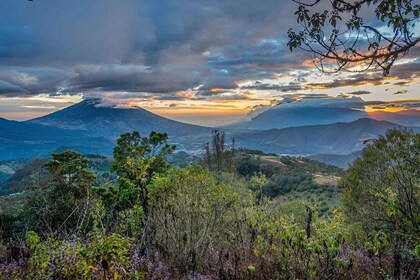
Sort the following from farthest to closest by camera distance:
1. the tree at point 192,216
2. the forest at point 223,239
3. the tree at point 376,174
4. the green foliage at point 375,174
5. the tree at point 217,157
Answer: the tree at point 217,157 < the green foliage at point 375,174 < the tree at point 376,174 < the tree at point 192,216 < the forest at point 223,239

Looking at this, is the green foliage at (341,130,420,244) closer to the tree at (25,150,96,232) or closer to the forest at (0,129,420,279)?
the forest at (0,129,420,279)

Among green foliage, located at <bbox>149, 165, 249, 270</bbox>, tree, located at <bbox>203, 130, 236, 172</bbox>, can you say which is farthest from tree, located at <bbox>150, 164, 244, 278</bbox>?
tree, located at <bbox>203, 130, 236, 172</bbox>

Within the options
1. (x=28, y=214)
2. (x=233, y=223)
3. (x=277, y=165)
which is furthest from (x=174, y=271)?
(x=277, y=165)

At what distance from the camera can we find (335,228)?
4684 millimetres

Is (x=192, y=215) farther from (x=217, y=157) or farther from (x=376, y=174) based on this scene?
(x=217, y=157)

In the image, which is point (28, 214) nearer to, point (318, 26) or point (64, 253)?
point (64, 253)

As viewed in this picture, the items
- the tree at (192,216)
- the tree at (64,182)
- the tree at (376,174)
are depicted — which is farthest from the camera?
the tree at (64,182)

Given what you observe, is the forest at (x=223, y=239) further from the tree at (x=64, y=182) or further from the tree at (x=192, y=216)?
the tree at (x=64, y=182)

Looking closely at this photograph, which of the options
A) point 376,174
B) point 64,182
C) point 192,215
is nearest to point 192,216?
point 192,215

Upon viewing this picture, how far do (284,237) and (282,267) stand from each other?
376mm

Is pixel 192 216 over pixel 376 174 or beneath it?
over

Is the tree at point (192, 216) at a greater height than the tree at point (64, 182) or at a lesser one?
greater

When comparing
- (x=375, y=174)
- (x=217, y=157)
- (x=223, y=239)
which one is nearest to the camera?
(x=223, y=239)

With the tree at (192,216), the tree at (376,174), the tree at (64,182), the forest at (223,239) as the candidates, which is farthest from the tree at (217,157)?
the tree at (192,216)
